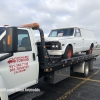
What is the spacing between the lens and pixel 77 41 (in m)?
6.72

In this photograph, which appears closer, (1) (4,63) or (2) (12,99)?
(1) (4,63)

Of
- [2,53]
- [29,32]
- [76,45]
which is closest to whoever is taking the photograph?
[2,53]

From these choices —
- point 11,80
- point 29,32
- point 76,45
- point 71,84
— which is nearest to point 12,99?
point 11,80

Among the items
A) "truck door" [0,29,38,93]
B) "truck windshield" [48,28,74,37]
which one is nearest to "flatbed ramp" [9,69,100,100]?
"truck door" [0,29,38,93]

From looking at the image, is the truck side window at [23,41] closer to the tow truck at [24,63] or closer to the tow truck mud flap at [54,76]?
the tow truck at [24,63]

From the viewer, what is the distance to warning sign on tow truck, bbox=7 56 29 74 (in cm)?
314

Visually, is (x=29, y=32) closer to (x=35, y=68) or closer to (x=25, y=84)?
(x=35, y=68)

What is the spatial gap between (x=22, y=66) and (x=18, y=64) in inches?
5.7

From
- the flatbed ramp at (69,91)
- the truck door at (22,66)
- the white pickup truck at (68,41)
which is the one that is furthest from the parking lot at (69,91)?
the white pickup truck at (68,41)

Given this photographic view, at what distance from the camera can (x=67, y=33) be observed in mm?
6824

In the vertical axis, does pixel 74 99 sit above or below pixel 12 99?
below

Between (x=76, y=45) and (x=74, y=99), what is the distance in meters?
2.83

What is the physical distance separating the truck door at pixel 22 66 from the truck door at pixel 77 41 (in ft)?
10.2

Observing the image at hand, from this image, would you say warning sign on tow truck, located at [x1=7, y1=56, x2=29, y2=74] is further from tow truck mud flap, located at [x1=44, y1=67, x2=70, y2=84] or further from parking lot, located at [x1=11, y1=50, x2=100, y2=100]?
tow truck mud flap, located at [x1=44, y1=67, x2=70, y2=84]
